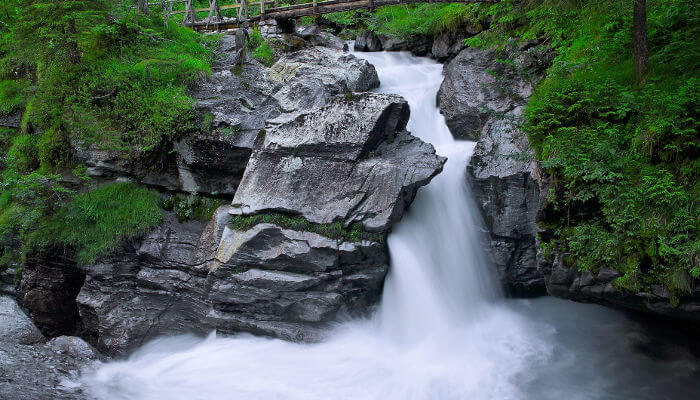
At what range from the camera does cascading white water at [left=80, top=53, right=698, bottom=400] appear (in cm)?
686

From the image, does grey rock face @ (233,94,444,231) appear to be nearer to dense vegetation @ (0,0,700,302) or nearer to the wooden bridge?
dense vegetation @ (0,0,700,302)

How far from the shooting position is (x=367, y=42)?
1636 centimetres

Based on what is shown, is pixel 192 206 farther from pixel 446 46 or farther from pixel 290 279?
pixel 446 46

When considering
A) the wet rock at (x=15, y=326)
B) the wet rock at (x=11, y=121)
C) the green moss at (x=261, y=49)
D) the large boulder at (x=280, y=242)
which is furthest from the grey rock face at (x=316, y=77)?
the wet rock at (x=11, y=121)

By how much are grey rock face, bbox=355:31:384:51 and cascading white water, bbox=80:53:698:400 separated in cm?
806

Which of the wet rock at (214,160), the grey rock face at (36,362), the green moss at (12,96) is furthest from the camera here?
the green moss at (12,96)

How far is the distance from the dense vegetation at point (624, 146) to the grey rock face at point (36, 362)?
867cm

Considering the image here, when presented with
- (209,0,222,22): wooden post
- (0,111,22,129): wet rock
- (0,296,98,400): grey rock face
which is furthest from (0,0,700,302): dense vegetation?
(209,0,222,22): wooden post

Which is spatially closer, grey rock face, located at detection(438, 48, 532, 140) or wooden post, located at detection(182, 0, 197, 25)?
grey rock face, located at detection(438, 48, 532, 140)

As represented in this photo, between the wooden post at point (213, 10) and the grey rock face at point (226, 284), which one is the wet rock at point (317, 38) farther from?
the grey rock face at point (226, 284)

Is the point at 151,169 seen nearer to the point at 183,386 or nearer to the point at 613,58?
the point at 183,386

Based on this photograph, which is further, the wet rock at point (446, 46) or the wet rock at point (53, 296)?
the wet rock at point (446, 46)

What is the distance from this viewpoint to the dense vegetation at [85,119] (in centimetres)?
939

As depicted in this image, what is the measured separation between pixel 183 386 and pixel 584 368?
280 inches
